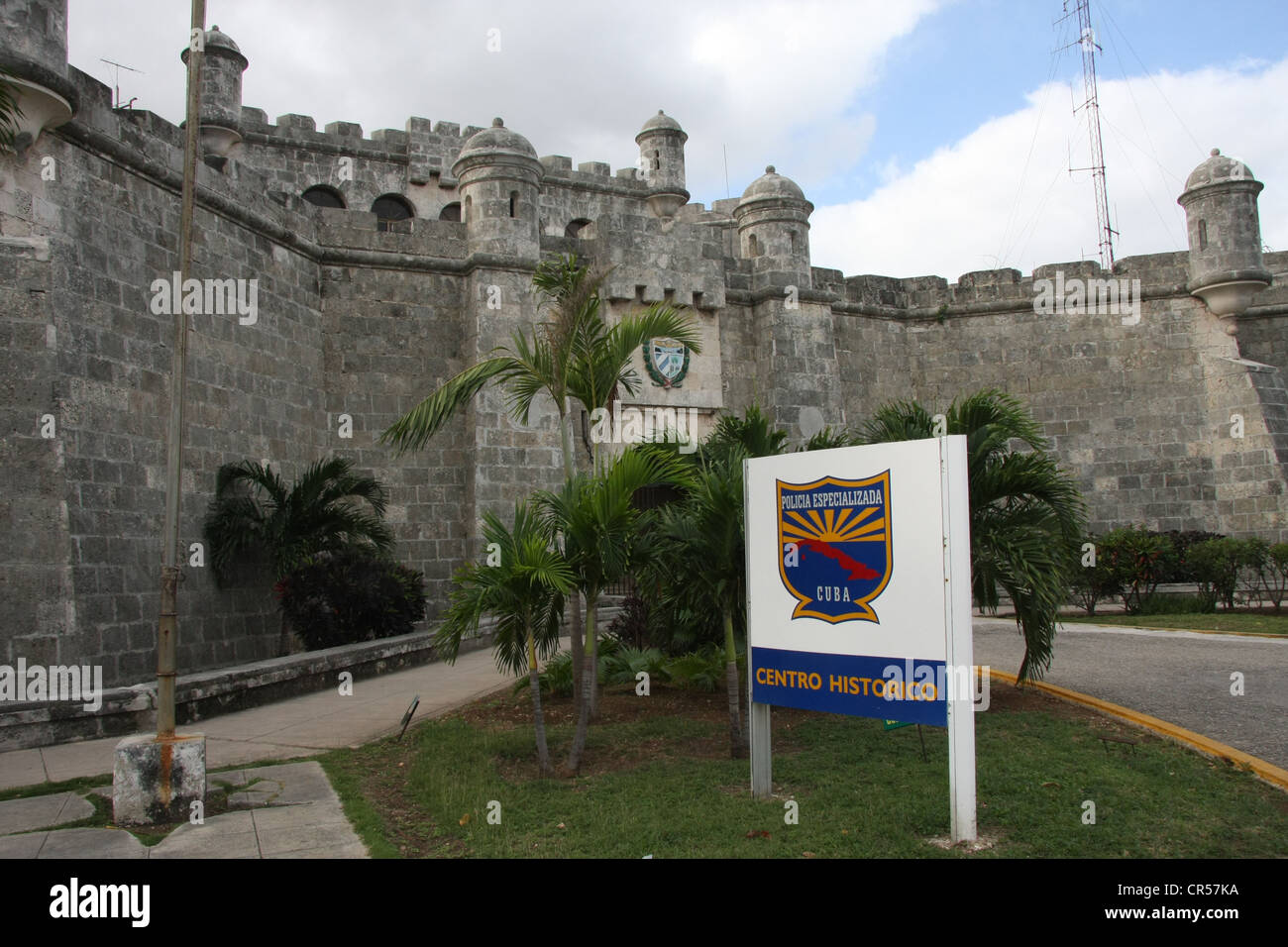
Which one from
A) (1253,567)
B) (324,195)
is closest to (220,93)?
(324,195)

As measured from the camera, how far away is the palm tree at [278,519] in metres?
12.2

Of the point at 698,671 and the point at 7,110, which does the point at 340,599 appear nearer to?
the point at 698,671

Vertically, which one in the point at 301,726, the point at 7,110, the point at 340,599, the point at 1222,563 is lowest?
the point at 301,726

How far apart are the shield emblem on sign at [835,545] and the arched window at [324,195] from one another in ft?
65.1

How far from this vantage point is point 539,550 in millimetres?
6715

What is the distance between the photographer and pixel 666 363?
671 inches

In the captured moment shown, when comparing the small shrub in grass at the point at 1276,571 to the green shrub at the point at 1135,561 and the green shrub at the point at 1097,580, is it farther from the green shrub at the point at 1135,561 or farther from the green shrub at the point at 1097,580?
the green shrub at the point at 1097,580

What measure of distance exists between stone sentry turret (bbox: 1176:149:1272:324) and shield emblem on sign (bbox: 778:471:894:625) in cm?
1672

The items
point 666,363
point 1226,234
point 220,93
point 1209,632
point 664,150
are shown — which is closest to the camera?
point 1209,632

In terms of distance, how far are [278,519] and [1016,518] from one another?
847 cm

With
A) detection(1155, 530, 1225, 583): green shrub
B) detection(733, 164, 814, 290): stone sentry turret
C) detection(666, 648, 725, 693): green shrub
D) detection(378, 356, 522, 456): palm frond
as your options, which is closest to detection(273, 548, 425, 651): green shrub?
detection(378, 356, 522, 456): palm frond

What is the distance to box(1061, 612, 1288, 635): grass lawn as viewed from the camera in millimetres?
13719

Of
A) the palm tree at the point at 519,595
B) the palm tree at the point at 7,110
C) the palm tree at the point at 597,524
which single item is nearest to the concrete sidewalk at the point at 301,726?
the palm tree at the point at 519,595

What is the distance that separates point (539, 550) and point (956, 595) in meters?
2.77
